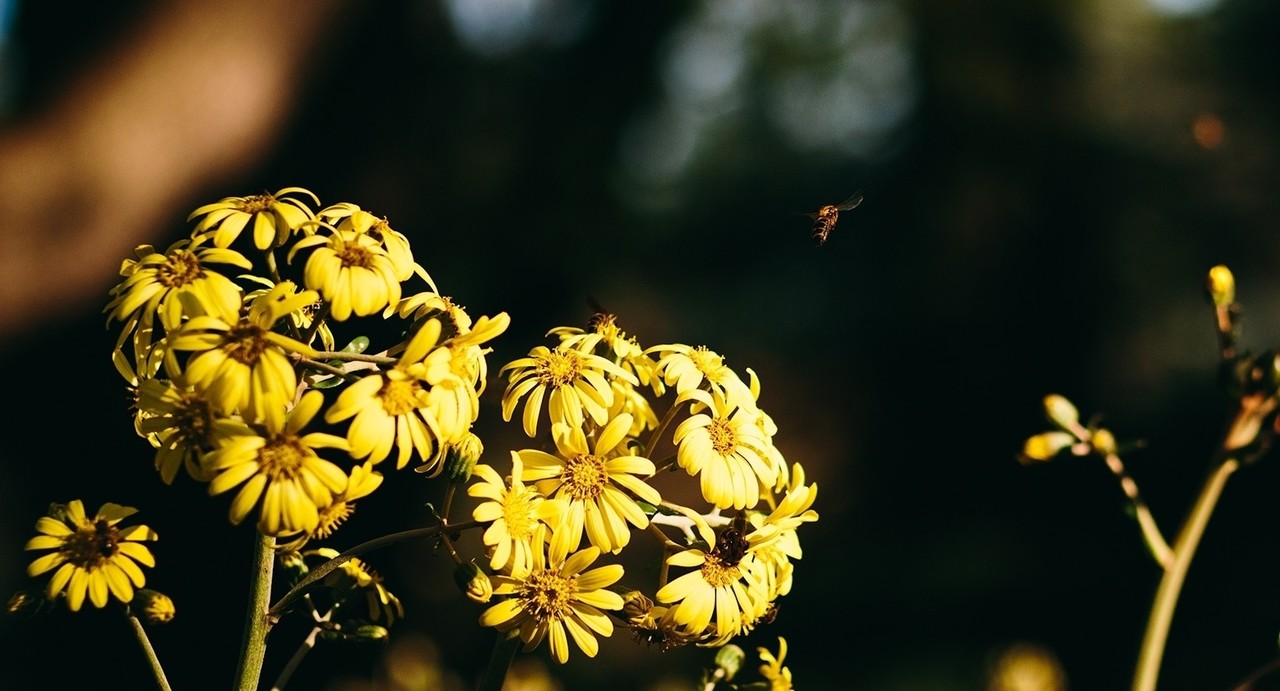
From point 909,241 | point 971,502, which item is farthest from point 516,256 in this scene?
point 909,241

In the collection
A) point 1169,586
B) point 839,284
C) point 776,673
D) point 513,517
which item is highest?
point 513,517

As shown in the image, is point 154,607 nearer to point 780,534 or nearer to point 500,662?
point 500,662

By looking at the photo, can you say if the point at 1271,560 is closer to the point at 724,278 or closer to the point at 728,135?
the point at 724,278

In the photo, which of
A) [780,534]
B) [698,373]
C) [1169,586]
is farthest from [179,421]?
[1169,586]

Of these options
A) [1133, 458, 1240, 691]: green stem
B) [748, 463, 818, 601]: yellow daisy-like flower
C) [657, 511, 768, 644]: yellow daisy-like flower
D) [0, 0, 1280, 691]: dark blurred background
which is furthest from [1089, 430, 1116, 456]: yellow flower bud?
[0, 0, 1280, 691]: dark blurred background

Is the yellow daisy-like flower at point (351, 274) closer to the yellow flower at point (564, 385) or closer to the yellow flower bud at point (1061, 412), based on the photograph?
the yellow flower at point (564, 385)

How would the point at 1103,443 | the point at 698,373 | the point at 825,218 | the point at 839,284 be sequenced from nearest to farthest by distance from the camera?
1. the point at 698,373
2. the point at 1103,443
3. the point at 825,218
4. the point at 839,284
